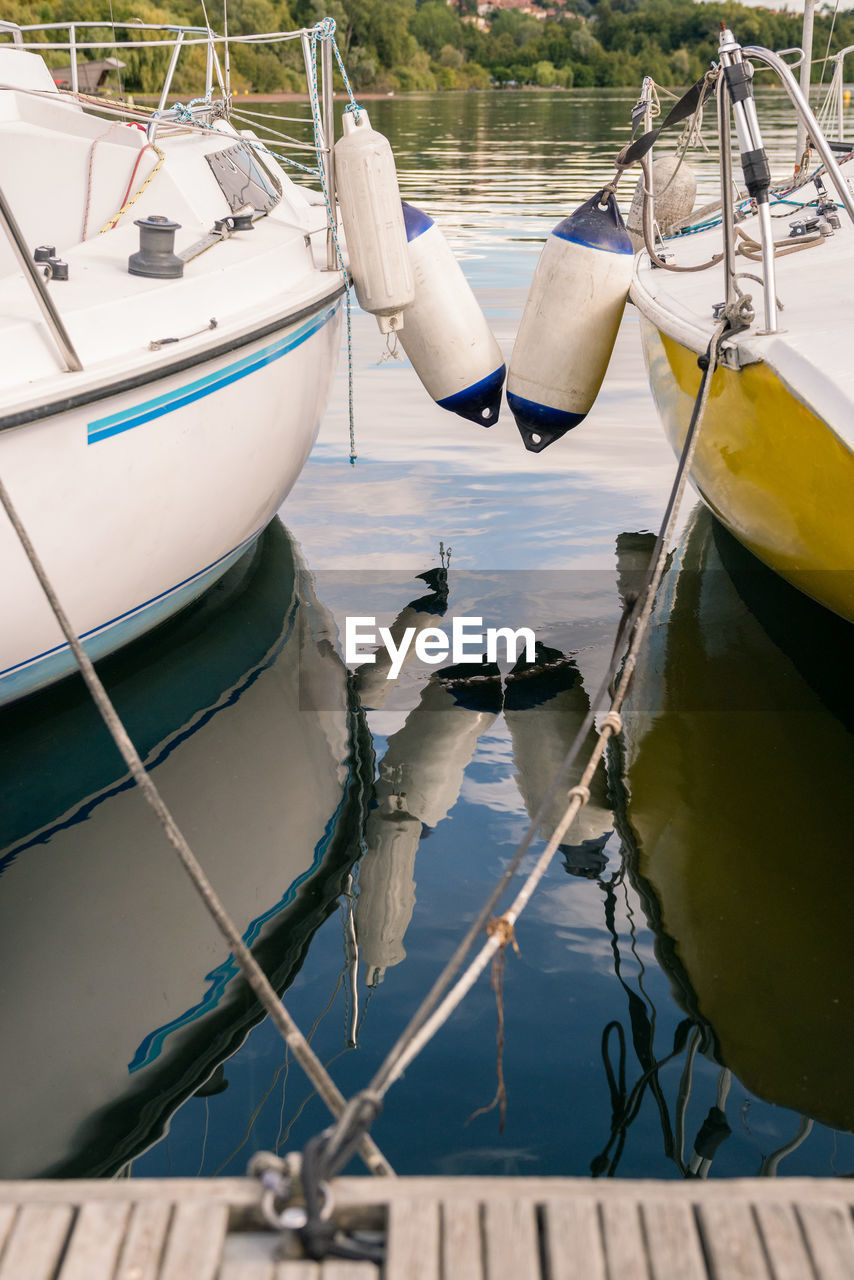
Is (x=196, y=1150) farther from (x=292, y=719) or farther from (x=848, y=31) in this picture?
(x=848, y=31)

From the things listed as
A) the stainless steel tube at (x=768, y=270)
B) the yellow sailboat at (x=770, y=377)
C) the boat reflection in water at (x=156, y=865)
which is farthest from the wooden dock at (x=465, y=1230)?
the stainless steel tube at (x=768, y=270)

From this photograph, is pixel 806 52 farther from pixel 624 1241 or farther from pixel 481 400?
pixel 624 1241

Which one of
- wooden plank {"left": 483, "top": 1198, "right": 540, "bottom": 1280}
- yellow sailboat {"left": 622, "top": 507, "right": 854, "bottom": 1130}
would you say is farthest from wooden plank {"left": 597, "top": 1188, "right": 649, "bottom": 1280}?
yellow sailboat {"left": 622, "top": 507, "right": 854, "bottom": 1130}

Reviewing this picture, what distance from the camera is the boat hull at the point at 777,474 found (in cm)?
343

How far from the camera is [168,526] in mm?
3854

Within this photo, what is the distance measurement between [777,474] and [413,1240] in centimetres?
271

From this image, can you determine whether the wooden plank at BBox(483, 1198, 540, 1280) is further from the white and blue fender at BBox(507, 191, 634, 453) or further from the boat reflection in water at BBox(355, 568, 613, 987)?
the white and blue fender at BBox(507, 191, 634, 453)

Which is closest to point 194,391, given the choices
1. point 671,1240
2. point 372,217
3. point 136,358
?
point 136,358

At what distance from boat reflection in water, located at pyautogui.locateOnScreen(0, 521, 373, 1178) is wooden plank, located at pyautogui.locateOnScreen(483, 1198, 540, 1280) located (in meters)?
0.86

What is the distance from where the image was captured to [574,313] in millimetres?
5809

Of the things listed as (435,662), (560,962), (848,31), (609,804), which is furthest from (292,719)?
(848,31)

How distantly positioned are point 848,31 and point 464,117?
58.1 ft

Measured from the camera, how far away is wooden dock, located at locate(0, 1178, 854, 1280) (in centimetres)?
170

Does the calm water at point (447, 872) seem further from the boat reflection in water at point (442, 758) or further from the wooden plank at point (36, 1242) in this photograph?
the wooden plank at point (36, 1242)
